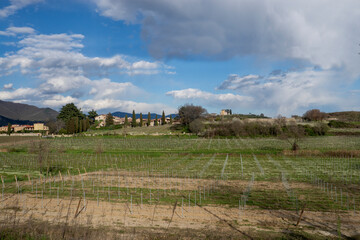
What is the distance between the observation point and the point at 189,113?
8819cm

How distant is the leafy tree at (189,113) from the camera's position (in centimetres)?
8812

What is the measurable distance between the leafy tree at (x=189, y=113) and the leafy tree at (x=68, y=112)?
39066mm

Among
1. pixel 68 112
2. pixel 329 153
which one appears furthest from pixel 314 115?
pixel 68 112

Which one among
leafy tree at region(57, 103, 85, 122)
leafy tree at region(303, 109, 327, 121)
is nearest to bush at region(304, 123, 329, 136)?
leafy tree at region(303, 109, 327, 121)

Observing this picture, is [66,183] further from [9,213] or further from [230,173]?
[230,173]

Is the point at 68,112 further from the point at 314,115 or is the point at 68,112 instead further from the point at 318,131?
the point at 314,115

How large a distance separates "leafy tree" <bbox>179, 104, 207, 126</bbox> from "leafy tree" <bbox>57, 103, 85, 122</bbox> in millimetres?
39066

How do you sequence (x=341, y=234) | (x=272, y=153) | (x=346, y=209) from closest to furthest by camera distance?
(x=341, y=234) → (x=346, y=209) → (x=272, y=153)

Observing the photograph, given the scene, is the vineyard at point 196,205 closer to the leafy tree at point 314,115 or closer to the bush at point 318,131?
the bush at point 318,131

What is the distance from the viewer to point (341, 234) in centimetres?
1025

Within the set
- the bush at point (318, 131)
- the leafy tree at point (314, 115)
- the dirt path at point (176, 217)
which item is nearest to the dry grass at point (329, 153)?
the dirt path at point (176, 217)

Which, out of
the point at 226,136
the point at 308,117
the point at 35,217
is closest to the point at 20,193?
the point at 35,217

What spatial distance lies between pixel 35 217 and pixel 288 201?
483 inches

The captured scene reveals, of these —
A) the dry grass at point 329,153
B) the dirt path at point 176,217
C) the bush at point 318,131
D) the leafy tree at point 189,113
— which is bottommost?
the dirt path at point 176,217
